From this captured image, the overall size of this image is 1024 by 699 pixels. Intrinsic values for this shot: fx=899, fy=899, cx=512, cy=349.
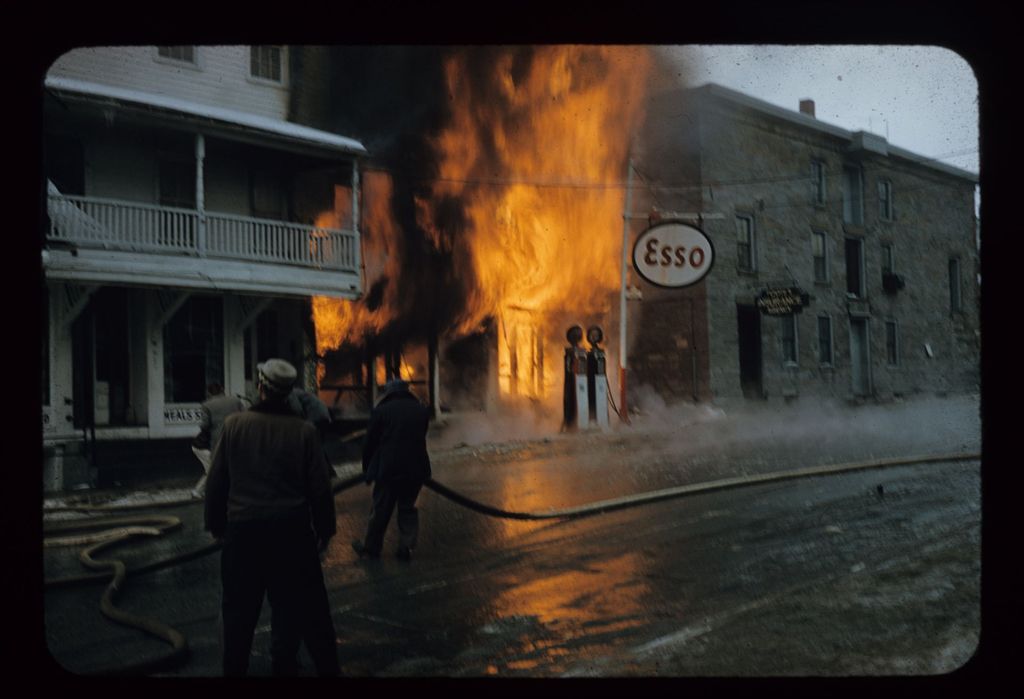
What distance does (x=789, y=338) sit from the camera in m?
6.85

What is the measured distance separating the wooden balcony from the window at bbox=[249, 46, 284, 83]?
3.50 ft

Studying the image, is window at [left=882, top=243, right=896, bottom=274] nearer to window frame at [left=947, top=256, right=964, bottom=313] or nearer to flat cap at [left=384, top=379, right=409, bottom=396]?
window frame at [left=947, top=256, right=964, bottom=313]

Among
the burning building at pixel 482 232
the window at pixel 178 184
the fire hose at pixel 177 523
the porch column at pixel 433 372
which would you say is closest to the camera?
the fire hose at pixel 177 523

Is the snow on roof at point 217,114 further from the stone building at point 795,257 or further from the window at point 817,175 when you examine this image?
the window at point 817,175

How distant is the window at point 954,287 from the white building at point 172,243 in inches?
157

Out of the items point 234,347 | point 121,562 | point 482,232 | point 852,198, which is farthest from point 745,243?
point 121,562

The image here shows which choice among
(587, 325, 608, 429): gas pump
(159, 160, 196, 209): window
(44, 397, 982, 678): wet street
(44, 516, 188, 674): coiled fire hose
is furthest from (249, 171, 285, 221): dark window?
(587, 325, 608, 429): gas pump

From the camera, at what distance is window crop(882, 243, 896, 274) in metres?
6.88

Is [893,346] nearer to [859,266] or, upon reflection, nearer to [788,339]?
[859,266]

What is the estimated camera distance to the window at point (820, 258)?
265 inches

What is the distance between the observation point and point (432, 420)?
262 inches

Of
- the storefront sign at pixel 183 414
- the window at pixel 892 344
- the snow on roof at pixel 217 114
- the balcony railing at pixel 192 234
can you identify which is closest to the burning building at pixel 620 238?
the window at pixel 892 344

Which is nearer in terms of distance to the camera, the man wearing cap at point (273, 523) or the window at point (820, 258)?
the man wearing cap at point (273, 523)

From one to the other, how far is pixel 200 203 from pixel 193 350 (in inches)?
44.2
